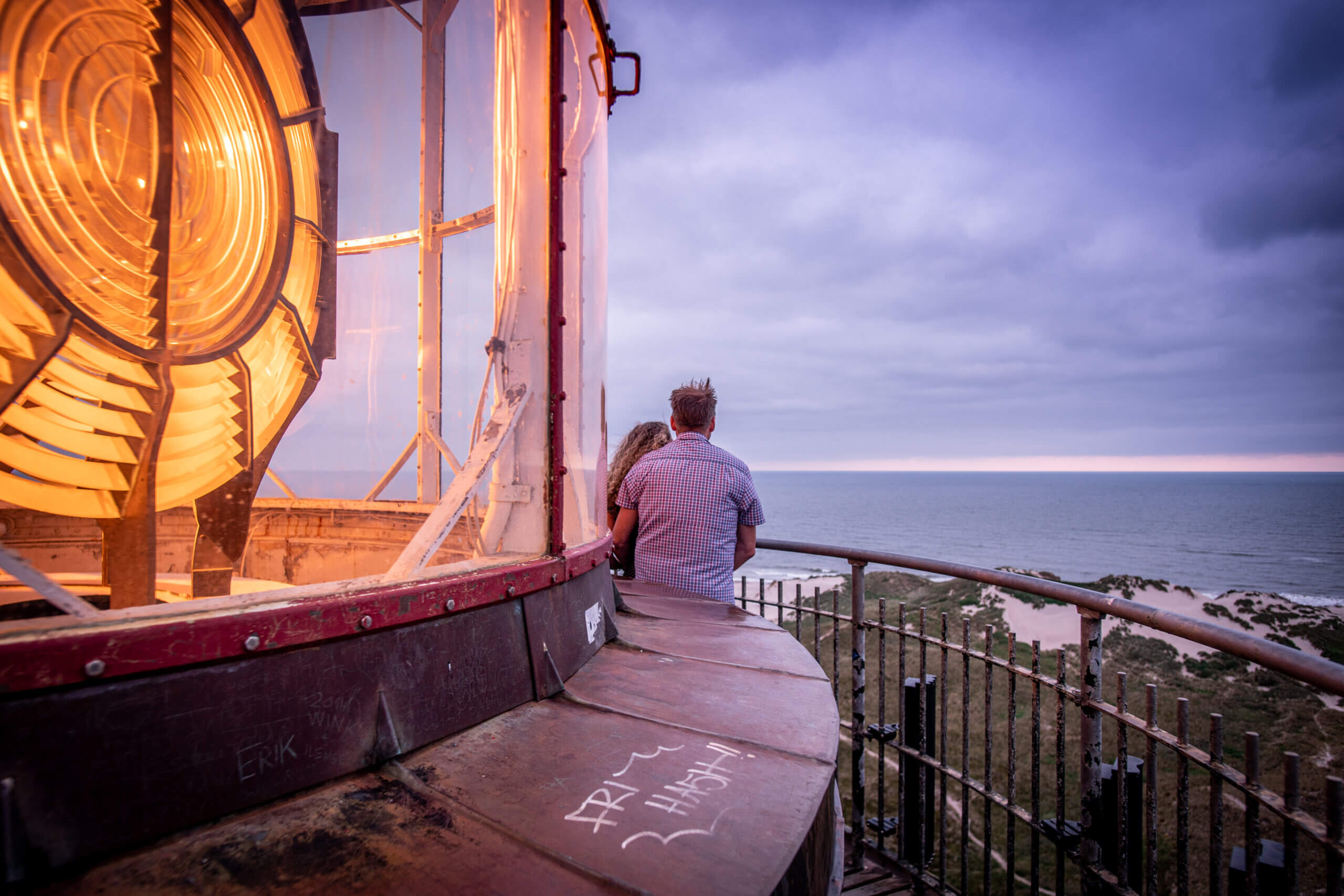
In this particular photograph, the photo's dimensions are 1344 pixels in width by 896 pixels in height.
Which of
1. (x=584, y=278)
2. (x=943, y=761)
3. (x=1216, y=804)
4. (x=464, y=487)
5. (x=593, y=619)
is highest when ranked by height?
(x=584, y=278)

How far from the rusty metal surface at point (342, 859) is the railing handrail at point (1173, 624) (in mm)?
1668

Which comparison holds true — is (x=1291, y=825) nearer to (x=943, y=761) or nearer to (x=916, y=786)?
(x=943, y=761)

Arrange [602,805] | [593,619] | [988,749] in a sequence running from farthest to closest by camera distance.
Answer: [988,749], [593,619], [602,805]

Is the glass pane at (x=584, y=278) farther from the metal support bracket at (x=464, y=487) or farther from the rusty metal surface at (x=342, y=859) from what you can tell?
the rusty metal surface at (x=342, y=859)

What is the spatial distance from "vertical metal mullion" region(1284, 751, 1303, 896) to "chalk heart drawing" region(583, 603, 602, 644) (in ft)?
7.15

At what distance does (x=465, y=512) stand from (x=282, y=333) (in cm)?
89

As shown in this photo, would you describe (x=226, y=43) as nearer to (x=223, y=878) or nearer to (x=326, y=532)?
(x=223, y=878)

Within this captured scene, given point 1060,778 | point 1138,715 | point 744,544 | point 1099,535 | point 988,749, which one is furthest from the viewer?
point 1099,535

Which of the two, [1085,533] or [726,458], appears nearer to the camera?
[726,458]

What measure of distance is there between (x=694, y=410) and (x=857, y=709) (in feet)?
6.66

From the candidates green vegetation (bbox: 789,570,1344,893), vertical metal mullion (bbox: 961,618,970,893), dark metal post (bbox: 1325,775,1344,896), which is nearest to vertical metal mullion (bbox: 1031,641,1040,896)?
vertical metal mullion (bbox: 961,618,970,893)

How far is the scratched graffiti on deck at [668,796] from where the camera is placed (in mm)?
1468

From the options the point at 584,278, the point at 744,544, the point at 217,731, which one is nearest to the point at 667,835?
the point at 217,731

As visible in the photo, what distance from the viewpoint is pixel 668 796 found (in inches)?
63.5
